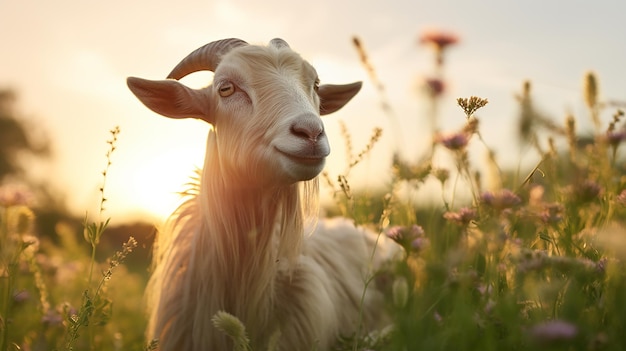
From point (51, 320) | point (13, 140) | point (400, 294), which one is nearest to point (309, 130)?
point (400, 294)

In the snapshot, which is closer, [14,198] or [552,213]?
[552,213]

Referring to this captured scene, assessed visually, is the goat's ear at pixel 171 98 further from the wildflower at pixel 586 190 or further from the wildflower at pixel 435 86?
the wildflower at pixel 586 190

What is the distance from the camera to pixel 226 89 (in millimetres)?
3824

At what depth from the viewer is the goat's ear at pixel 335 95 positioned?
4.59 metres

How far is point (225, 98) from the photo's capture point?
3.82 m

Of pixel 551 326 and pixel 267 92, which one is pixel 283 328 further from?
pixel 551 326

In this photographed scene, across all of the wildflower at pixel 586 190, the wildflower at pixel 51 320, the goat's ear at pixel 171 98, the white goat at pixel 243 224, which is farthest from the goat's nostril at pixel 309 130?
the wildflower at pixel 51 320

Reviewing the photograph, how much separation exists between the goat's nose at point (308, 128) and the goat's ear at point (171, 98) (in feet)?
3.19

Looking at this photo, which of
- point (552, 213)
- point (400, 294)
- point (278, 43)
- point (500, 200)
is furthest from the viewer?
point (278, 43)

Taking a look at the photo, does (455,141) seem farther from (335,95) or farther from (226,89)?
(335,95)

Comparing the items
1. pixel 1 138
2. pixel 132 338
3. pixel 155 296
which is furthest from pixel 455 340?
pixel 1 138

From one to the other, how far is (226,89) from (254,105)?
0.86ft

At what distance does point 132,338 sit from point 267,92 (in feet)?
8.35

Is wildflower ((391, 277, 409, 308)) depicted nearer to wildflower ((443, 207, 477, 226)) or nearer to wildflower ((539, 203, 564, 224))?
wildflower ((443, 207, 477, 226))
